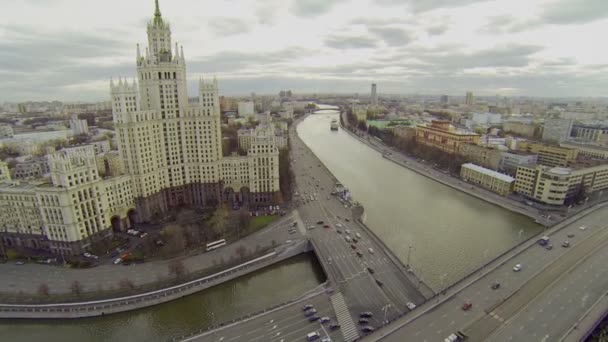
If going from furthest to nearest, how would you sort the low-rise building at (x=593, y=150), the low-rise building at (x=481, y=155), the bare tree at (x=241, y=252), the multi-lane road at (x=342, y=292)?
the low-rise building at (x=593, y=150) → the low-rise building at (x=481, y=155) → the bare tree at (x=241, y=252) → the multi-lane road at (x=342, y=292)

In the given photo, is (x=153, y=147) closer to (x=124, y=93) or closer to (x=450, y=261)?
(x=124, y=93)

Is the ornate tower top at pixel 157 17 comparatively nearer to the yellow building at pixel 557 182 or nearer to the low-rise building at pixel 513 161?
the yellow building at pixel 557 182

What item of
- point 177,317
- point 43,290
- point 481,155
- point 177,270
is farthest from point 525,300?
point 481,155

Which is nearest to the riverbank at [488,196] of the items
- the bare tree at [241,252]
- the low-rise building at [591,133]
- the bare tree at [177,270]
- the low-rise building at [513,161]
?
the low-rise building at [513,161]

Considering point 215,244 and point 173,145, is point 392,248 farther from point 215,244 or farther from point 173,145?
point 173,145

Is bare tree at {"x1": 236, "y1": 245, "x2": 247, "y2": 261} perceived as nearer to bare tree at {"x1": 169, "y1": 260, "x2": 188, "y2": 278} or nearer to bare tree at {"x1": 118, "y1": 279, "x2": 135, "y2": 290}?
bare tree at {"x1": 169, "y1": 260, "x2": 188, "y2": 278}
